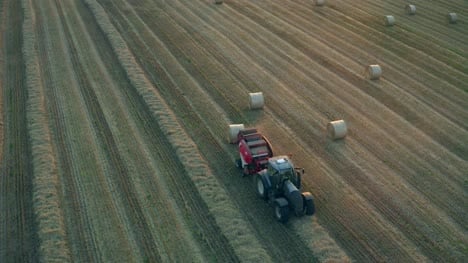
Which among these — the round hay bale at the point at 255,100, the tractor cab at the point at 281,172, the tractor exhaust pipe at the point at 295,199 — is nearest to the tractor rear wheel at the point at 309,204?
the tractor exhaust pipe at the point at 295,199

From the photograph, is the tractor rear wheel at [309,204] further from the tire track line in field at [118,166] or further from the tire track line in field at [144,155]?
the tire track line in field at [118,166]

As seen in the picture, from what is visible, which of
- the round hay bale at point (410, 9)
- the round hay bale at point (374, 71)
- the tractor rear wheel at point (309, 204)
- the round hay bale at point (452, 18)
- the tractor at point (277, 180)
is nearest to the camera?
the tractor at point (277, 180)

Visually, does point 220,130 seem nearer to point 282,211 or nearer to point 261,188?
point 261,188

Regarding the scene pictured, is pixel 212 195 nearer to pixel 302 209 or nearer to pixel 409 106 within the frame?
pixel 302 209

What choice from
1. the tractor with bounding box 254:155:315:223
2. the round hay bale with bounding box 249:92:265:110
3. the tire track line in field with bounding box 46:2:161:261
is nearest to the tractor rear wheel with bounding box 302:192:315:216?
the tractor with bounding box 254:155:315:223

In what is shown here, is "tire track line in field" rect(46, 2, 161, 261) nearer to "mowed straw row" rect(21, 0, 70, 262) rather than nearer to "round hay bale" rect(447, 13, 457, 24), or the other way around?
"mowed straw row" rect(21, 0, 70, 262)

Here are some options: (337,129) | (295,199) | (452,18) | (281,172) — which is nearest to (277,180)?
(281,172)
